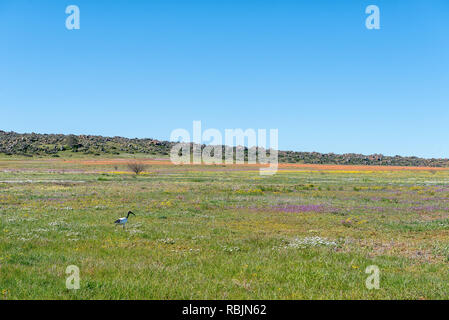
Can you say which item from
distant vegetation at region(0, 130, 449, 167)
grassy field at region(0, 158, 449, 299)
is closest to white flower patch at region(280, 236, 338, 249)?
grassy field at region(0, 158, 449, 299)

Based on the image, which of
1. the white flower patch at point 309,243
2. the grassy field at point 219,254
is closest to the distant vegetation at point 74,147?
the grassy field at point 219,254

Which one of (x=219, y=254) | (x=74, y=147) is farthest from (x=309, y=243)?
(x=74, y=147)

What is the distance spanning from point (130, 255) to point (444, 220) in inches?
785

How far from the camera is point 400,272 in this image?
1097 cm

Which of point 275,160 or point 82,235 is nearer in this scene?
point 82,235

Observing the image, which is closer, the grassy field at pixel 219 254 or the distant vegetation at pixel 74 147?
the grassy field at pixel 219 254

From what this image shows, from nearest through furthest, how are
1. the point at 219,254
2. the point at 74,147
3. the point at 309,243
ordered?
1. the point at 219,254
2. the point at 309,243
3. the point at 74,147

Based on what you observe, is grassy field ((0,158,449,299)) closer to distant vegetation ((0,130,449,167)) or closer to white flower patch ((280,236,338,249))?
white flower patch ((280,236,338,249))

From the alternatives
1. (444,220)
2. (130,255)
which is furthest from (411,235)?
(130,255)

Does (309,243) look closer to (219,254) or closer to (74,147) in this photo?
(219,254)

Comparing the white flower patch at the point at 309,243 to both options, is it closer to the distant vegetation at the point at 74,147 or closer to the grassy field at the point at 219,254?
the grassy field at the point at 219,254

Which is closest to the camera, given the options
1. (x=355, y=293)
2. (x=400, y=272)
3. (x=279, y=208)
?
(x=355, y=293)

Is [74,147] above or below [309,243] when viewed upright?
above
